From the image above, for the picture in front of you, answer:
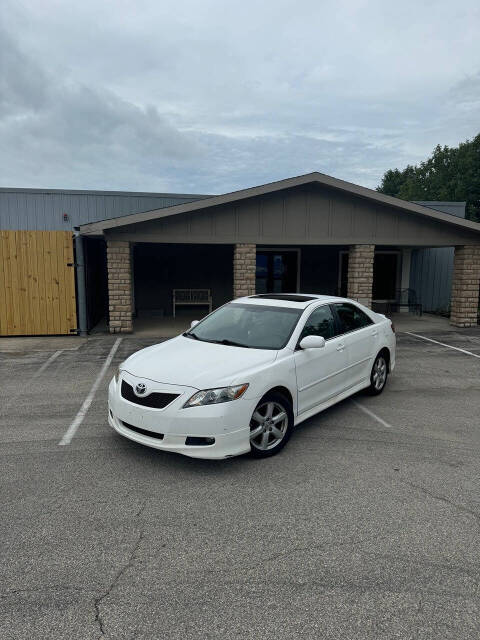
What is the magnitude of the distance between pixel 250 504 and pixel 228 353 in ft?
5.49

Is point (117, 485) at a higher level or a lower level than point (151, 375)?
lower

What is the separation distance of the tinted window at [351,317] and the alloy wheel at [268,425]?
1.83m

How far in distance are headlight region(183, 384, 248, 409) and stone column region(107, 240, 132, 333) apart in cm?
835

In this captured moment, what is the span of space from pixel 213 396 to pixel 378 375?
11.6 feet

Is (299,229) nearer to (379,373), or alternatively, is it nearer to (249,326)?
(379,373)

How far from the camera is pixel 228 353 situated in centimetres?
494

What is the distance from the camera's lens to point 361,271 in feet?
43.3

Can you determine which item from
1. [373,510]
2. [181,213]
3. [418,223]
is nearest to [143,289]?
[181,213]

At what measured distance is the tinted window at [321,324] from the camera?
18.1ft

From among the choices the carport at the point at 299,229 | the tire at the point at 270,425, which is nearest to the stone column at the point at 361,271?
the carport at the point at 299,229

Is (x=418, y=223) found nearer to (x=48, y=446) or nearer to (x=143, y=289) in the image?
(x=143, y=289)

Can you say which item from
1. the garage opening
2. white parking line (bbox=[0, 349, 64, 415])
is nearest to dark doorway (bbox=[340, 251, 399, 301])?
the garage opening

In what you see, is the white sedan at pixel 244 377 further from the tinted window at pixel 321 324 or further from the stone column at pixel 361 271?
the stone column at pixel 361 271

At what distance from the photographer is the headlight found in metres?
4.19
